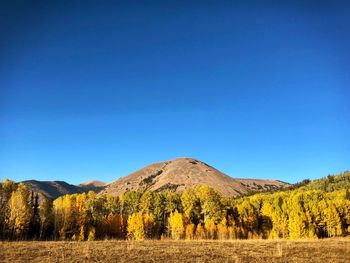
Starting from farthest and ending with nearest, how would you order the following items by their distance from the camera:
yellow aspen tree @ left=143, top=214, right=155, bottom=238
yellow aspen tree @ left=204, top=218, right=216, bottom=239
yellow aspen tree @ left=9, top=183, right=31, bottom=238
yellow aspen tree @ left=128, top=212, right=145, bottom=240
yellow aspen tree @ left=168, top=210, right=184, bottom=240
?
1. yellow aspen tree @ left=204, top=218, right=216, bottom=239
2. yellow aspen tree @ left=143, top=214, right=155, bottom=238
3. yellow aspen tree @ left=168, top=210, right=184, bottom=240
4. yellow aspen tree @ left=128, top=212, right=145, bottom=240
5. yellow aspen tree @ left=9, top=183, right=31, bottom=238

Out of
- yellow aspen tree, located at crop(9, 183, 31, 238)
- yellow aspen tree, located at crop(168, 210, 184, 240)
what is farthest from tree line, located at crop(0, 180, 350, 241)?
yellow aspen tree, located at crop(9, 183, 31, 238)

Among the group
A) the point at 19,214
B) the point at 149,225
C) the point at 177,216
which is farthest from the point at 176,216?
the point at 19,214

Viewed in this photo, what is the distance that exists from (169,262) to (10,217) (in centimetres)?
6559

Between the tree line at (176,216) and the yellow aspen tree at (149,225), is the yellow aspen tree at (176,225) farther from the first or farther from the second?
the yellow aspen tree at (149,225)

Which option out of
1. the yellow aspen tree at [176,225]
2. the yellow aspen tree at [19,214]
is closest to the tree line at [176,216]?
the yellow aspen tree at [176,225]

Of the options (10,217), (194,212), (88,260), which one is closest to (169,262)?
(88,260)

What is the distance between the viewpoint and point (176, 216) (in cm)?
9625

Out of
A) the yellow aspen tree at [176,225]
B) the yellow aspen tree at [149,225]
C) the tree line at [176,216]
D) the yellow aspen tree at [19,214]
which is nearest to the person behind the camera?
the yellow aspen tree at [19,214]

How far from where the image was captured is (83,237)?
81500 millimetres

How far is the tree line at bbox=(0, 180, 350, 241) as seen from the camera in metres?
82.4

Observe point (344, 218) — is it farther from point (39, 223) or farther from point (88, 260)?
point (88, 260)

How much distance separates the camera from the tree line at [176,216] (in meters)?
82.4

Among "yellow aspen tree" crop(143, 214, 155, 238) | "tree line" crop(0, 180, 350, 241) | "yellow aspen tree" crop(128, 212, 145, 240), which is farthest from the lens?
"yellow aspen tree" crop(143, 214, 155, 238)

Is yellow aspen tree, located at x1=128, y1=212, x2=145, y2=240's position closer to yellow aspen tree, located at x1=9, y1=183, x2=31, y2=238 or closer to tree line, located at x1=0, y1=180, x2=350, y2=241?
tree line, located at x1=0, y1=180, x2=350, y2=241
